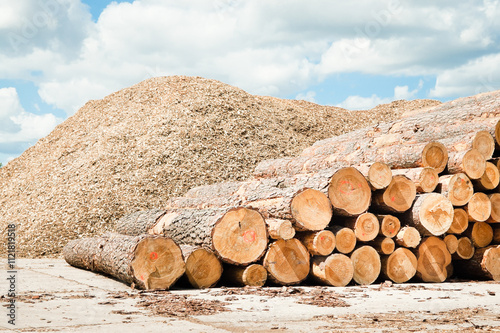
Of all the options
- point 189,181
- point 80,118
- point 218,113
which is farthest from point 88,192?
point 80,118

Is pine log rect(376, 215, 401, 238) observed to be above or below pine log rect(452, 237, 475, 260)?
above

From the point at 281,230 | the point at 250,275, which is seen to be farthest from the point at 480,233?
the point at 250,275

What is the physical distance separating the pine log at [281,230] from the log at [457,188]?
2.56 meters

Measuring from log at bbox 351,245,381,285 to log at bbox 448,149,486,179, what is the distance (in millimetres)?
1975

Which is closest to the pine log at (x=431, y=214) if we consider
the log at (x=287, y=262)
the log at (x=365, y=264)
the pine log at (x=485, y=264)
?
the log at (x=365, y=264)

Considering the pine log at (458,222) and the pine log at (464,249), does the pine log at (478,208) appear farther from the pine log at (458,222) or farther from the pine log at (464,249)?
the pine log at (464,249)

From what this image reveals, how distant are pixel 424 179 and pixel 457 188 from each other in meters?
0.56

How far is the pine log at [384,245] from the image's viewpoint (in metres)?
6.92

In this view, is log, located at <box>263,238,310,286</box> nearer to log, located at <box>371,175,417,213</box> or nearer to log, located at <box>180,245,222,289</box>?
log, located at <box>180,245,222,289</box>

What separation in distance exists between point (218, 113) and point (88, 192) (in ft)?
15.7

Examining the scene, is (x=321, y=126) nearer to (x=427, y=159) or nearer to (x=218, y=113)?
(x=218, y=113)

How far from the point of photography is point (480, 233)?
7.71 m

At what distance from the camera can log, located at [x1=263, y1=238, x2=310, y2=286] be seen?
645 centimetres

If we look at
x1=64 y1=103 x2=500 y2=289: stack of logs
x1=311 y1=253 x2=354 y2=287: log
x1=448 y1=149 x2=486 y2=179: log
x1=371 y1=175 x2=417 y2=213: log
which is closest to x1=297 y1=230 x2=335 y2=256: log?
x1=64 y1=103 x2=500 y2=289: stack of logs
